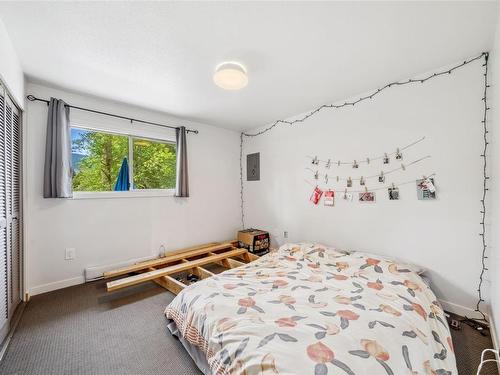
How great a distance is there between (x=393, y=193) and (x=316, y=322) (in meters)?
1.70

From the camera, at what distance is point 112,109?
112 inches

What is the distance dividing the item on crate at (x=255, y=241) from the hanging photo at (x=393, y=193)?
1.90 m

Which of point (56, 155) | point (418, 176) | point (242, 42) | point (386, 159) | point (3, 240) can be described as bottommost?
point (3, 240)

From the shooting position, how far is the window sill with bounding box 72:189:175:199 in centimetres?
267

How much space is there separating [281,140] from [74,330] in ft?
10.6

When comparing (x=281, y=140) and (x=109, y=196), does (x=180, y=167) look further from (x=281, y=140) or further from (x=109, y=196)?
(x=281, y=140)

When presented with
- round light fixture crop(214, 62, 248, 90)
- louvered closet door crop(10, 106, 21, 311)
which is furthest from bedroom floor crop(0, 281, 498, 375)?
round light fixture crop(214, 62, 248, 90)

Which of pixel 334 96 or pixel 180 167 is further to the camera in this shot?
pixel 180 167

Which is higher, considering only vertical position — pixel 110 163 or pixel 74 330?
pixel 110 163

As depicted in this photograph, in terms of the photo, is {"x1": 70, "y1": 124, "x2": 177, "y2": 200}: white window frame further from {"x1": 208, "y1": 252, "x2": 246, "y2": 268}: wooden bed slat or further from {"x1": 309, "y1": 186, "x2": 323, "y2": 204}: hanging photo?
{"x1": 309, "y1": 186, "x2": 323, "y2": 204}: hanging photo

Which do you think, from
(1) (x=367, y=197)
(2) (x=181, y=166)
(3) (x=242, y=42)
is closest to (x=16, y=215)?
(2) (x=181, y=166)

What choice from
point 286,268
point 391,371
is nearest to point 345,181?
point 286,268

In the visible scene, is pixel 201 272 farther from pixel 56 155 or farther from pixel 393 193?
pixel 393 193

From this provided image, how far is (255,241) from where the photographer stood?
3.50 metres
